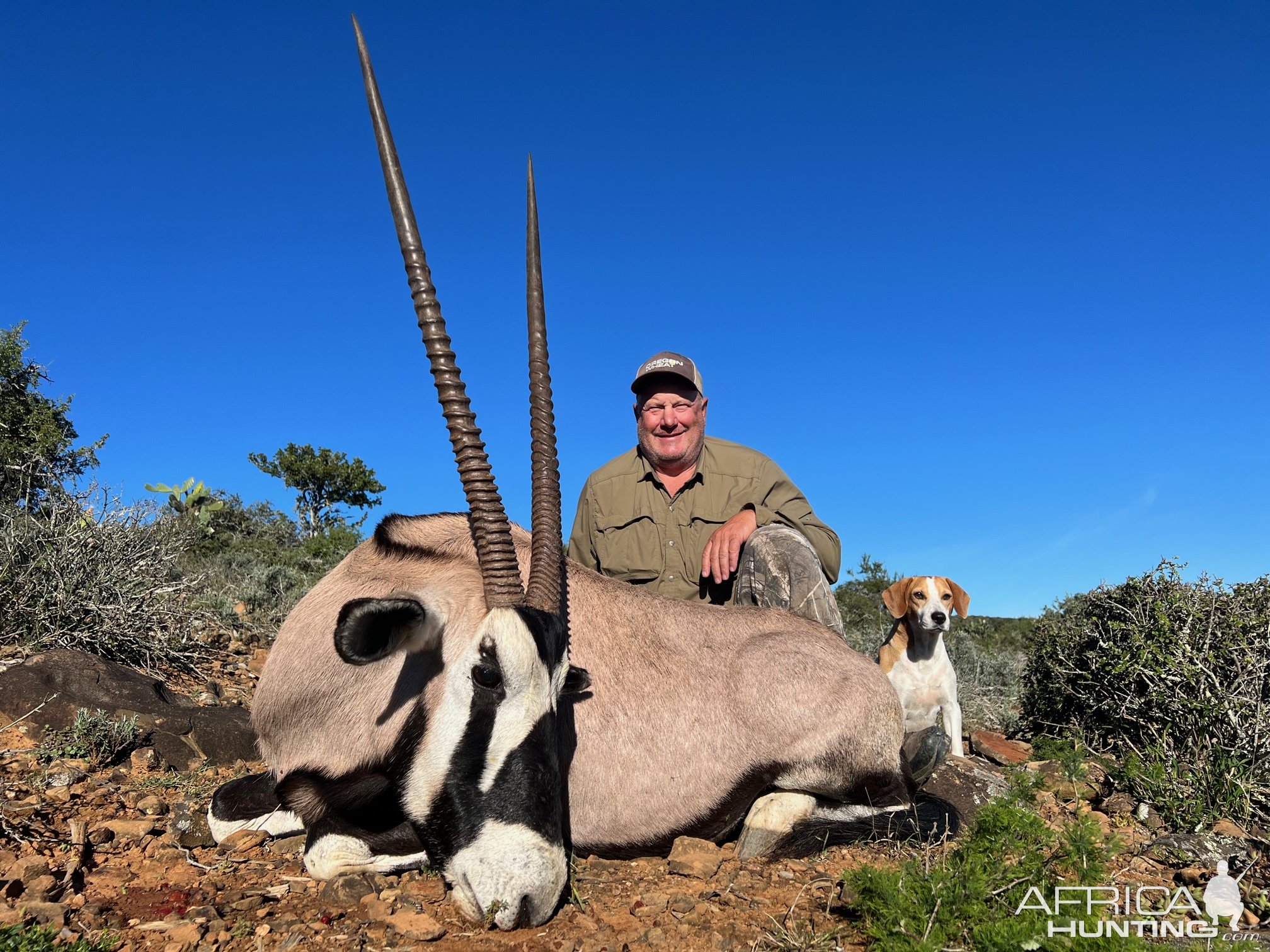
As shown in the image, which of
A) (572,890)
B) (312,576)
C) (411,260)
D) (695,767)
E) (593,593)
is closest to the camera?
(572,890)

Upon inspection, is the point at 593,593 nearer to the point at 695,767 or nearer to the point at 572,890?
the point at 695,767

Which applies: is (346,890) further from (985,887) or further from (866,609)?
(866,609)

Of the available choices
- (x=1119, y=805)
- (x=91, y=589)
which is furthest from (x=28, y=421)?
(x=1119, y=805)

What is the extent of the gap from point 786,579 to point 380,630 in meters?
2.95

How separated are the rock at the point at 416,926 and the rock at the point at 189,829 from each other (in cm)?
138

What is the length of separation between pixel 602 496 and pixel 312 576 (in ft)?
22.2

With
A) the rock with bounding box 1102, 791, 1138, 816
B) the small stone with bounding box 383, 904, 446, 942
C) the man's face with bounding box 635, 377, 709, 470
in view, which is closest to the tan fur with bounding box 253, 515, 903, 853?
the small stone with bounding box 383, 904, 446, 942

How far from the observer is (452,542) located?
4.12 m

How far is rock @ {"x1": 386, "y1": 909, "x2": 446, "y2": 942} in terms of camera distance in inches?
115

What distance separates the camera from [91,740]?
483cm

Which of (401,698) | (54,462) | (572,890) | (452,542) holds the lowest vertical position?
(572,890)

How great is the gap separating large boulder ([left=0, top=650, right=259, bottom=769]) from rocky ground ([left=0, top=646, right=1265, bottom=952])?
0.16m

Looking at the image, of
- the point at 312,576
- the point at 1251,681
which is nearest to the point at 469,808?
the point at 1251,681

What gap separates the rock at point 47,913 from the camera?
9.50 ft
